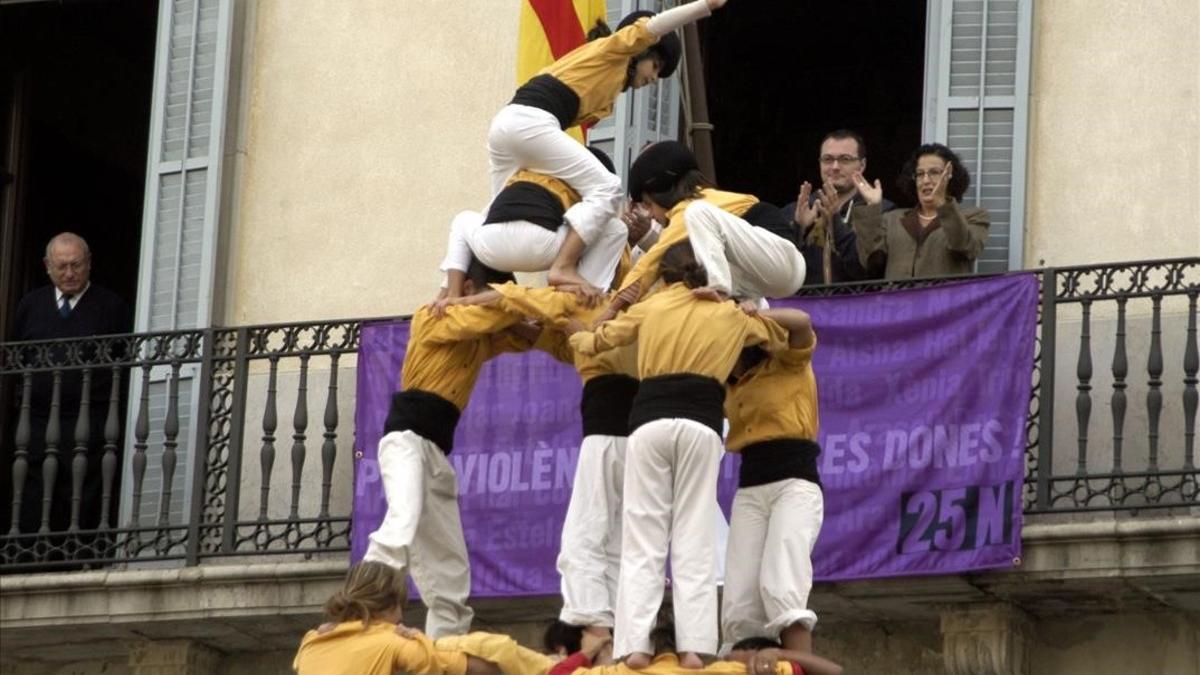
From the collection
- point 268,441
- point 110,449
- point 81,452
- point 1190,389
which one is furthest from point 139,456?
point 1190,389

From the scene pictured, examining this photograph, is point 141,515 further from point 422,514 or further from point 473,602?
point 422,514

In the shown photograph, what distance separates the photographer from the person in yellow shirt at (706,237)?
42.7 feet

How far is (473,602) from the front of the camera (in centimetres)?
1551

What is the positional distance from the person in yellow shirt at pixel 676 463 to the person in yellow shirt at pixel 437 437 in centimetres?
109

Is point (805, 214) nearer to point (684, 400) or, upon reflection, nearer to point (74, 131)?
point (684, 400)

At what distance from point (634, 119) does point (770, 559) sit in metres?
3.69

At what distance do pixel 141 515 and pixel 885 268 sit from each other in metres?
3.40

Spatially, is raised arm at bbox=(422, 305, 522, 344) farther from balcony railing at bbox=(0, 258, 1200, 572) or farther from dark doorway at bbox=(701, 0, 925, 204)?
dark doorway at bbox=(701, 0, 925, 204)

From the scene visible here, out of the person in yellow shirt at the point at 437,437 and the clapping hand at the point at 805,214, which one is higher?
the clapping hand at the point at 805,214

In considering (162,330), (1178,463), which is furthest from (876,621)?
(162,330)

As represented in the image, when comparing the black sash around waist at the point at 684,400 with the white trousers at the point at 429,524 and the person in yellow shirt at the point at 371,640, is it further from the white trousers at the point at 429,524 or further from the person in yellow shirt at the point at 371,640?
the white trousers at the point at 429,524

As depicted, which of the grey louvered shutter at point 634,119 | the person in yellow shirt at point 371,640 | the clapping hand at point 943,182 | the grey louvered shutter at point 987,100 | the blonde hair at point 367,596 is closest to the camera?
the person in yellow shirt at point 371,640

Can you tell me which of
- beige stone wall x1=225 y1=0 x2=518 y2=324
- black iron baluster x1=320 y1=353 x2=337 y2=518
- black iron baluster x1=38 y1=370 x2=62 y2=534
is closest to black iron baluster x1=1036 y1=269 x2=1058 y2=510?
beige stone wall x1=225 y1=0 x2=518 y2=324

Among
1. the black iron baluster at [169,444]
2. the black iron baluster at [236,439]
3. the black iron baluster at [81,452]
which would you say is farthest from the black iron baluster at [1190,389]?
the black iron baluster at [81,452]
